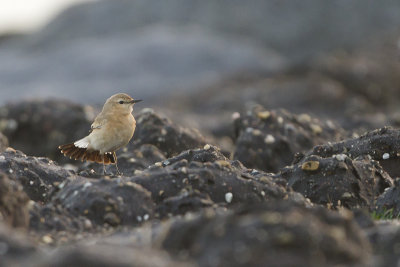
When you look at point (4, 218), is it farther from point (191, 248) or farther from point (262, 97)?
point (262, 97)

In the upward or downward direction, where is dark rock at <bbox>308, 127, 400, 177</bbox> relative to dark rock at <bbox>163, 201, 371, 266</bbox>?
upward

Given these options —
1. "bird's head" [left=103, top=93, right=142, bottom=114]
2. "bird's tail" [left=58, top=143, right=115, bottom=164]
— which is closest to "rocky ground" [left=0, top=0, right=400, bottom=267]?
"bird's tail" [left=58, top=143, right=115, bottom=164]

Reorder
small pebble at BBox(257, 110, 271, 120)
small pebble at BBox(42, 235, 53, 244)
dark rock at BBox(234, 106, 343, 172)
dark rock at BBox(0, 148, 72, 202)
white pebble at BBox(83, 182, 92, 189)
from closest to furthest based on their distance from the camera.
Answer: small pebble at BBox(42, 235, 53, 244) → white pebble at BBox(83, 182, 92, 189) → dark rock at BBox(0, 148, 72, 202) → dark rock at BBox(234, 106, 343, 172) → small pebble at BBox(257, 110, 271, 120)

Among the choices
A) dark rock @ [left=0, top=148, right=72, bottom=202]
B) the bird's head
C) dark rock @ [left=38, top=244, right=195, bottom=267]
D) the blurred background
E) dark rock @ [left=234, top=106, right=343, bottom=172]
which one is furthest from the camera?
the blurred background

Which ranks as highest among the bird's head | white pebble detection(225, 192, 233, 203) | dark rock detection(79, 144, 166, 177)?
the bird's head

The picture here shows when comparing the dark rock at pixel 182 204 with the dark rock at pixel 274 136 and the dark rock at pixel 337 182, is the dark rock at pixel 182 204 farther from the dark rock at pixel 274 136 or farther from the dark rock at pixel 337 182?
the dark rock at pixel 274 136

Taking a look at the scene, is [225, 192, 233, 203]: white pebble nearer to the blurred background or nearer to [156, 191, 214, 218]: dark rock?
[156, 191, 214, 218]: dark rock

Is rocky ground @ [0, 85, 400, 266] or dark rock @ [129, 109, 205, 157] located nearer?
rocky ground @ [0, 85, 400, 266]
